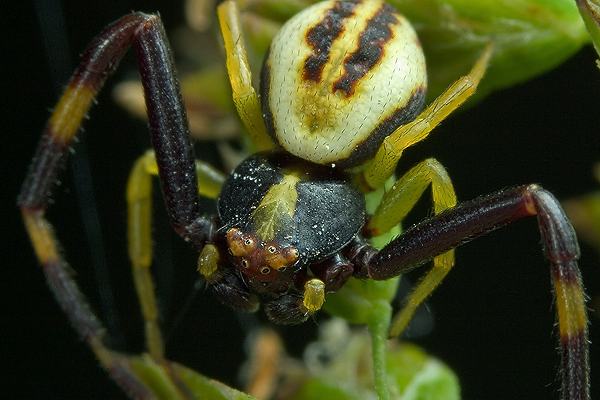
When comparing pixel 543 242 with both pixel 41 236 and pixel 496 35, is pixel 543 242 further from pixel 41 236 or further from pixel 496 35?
pixel 41 236

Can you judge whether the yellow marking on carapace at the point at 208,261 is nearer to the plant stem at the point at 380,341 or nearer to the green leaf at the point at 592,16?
the plant stem at the point at 380,341

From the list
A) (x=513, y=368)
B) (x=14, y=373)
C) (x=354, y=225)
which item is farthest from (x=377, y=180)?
(x=14, y=373)

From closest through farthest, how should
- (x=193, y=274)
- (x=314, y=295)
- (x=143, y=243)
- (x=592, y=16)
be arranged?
(x=592, y=16) → (x=314, y=295) → (x=143, y=243) → (x=193, y=274)

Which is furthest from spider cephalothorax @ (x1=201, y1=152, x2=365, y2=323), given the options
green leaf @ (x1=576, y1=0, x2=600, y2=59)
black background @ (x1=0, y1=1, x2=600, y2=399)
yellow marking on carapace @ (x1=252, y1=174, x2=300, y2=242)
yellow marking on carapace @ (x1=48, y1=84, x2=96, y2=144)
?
black background @ (x1=0, y1=1, x2=600, y2=399)

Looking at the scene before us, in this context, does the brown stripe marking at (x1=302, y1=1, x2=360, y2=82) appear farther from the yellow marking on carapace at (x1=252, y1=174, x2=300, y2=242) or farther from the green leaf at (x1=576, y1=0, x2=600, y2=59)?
the green leaf at (x1=576, y1=0, x2=600, y2=59)

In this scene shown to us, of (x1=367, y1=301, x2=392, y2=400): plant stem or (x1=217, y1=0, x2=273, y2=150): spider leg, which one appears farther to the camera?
(x1=217, y1=0, x2=273, y2=150): spider leg

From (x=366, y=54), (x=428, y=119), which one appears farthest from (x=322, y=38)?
(x=428, y=119)

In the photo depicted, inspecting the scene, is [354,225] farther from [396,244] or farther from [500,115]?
[500,115]
